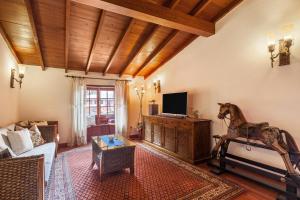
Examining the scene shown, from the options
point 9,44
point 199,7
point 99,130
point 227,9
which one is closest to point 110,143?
point 99,130

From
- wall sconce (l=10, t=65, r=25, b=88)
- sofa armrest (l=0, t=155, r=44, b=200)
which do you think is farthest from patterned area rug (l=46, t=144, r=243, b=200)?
wall sconce (l=10, t=65, r=25, b=88)

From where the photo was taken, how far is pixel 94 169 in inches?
128

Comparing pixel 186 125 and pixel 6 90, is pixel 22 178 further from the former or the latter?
pixel 186 125

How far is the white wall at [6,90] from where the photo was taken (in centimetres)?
308

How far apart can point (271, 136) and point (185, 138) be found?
1.64 meters

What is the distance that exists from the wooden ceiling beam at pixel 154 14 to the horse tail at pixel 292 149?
2.45m

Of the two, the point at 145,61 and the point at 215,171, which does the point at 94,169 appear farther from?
the point at 145,61

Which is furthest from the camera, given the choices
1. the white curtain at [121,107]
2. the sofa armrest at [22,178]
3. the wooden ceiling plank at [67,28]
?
the white curtain at [121,107]

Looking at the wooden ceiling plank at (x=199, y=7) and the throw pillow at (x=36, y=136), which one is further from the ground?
the wooden ceiling plank at (x=199, y=7)

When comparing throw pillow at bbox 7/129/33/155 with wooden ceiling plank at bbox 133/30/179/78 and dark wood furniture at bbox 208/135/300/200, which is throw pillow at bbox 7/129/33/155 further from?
wooden ceiling plank at bbox 133/30/179/78

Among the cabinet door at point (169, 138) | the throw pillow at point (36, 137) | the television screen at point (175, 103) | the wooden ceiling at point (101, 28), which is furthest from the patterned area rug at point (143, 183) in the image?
the wooden ceiling at point (101, 28)

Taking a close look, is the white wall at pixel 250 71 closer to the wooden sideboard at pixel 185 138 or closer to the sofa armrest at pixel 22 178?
the wooden sideboard at pixel 185 138

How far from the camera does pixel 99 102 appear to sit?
5664 millimetres

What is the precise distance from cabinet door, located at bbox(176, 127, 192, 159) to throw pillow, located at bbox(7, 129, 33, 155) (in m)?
2.94
